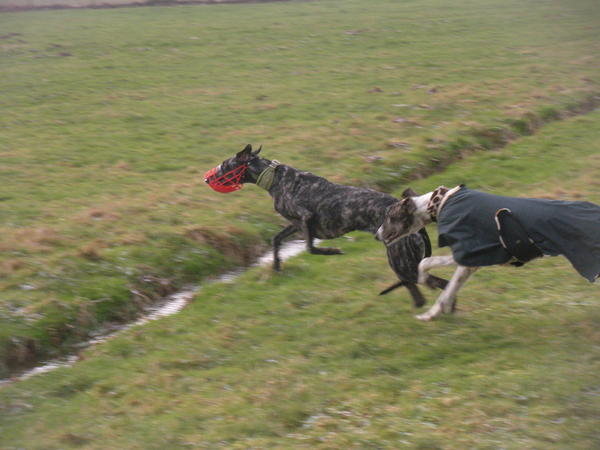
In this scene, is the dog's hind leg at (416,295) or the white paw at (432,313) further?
the dog's hind leg at (416,295)

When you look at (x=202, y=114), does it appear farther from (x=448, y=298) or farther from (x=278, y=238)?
(x=448, y=298)

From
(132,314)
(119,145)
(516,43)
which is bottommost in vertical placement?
(132,314)

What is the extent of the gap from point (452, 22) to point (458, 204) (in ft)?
98.5

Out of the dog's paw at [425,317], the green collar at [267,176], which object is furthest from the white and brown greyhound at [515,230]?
the green collar at [267,176]

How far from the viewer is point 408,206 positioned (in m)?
9.44

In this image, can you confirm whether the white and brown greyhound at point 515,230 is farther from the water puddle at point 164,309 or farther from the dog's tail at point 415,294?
the water puddle at point 164,309

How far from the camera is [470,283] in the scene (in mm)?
11133

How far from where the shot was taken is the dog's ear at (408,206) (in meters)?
9.42

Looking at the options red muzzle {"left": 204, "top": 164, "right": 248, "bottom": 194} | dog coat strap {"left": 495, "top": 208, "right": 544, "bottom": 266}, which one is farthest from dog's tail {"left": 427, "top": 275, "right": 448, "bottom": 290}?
red muzzle {"left": 204, "top": 164, "right": 248, "bottom": 194}

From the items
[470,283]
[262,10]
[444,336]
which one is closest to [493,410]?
A: [444,336]

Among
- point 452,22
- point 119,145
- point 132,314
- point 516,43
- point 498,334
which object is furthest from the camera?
point 452,22

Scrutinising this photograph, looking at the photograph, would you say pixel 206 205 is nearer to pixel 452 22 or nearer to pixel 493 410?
pixel 493 410

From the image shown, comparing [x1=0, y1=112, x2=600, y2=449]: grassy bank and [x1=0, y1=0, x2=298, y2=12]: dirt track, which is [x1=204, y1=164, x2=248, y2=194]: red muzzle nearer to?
[x1=0, y1=112, x2=600, y2=449]: grassy bank

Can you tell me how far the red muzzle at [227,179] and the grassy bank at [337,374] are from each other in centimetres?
143
